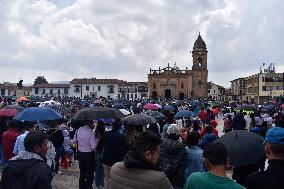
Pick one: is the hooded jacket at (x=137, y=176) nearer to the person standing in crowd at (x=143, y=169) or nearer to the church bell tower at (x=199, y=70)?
the person standing in crowd at (x=143, y=169)

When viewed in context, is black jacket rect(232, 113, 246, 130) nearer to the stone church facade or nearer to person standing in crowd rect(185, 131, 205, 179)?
person standing in crowd rect(185, 131, 205, 179)

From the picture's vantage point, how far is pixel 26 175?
416 centimetres

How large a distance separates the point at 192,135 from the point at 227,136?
1290 mm

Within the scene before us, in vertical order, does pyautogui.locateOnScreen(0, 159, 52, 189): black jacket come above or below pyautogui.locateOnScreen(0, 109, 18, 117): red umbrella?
below

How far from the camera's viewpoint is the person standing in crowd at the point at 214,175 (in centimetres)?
352

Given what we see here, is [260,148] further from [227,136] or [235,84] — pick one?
[235,84]

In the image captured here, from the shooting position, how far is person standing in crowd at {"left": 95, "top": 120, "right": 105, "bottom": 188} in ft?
30.5

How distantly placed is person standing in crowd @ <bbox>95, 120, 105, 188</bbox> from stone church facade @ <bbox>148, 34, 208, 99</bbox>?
302 feet

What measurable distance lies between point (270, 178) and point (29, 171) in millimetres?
2095

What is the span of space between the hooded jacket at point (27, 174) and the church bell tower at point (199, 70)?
97.6m

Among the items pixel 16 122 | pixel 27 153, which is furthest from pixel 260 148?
pixel 16 122

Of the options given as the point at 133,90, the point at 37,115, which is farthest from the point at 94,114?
the point at 133,90

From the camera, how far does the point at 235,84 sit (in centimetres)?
12688

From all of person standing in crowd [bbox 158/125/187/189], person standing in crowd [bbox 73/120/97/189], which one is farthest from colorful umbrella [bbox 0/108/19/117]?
person standing in crowd [bbox 158/125/187/189]
